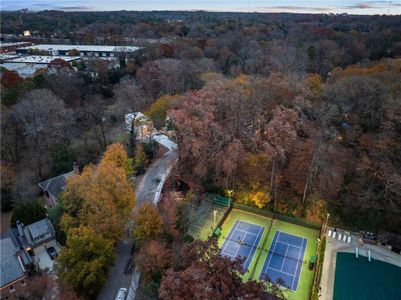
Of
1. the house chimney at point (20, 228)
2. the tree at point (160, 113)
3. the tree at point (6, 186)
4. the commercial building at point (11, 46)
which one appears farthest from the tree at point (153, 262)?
the commercial building at point (11, 46)

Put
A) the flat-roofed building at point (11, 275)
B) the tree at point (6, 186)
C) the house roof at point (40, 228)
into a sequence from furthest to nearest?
the tree at point (6, 186) → the house roof at point (40, 228) → the flat-roofed building at point (11, 275)

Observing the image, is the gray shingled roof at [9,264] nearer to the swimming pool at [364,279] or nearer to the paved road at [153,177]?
the paved road at [153,177]

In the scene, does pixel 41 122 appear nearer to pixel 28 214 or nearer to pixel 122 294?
pixel 28 214

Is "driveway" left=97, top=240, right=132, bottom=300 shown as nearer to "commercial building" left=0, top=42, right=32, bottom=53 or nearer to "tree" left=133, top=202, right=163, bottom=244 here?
"tree" left=133, top=202, right=163, bottom=244

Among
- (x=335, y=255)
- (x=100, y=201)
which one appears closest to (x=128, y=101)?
(x=100, y=201)

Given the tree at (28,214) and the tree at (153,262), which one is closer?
the tree at (153,262)

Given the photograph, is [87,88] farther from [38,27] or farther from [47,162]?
[38,27]

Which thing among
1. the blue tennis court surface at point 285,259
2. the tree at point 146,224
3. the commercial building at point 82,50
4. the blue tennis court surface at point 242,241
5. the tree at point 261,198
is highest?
the commercial building at point 82,50
